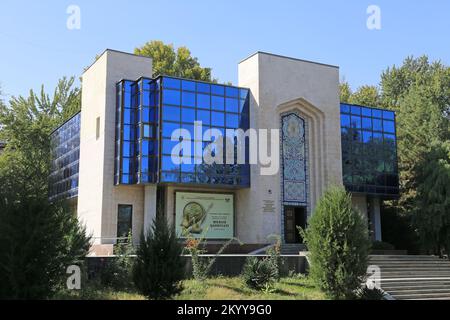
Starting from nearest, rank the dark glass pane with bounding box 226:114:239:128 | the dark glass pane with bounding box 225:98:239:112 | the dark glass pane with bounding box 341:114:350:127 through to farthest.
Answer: the dark glass pane with bounding box 226:114:239:128, the dark glass pane with bounding box 225:98:239:112, the dark glass pane with bounding box 341:114:350:127

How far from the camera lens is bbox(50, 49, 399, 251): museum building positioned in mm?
28297

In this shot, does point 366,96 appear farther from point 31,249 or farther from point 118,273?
point 31,249

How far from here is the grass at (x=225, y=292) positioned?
15977 millimetres

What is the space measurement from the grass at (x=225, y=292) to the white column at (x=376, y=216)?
15.8m

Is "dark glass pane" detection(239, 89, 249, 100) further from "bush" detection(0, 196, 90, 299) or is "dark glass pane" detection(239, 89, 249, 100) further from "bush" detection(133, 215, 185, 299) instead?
"bush" detection(0, 196, 90, 299)

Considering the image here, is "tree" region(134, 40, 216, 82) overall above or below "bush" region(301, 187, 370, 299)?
above

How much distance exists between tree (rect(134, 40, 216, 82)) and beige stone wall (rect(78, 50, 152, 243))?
52.6 feet

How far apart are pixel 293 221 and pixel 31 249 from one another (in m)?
20.4

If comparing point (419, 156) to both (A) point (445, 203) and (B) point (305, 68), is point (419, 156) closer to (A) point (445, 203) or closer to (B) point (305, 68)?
(A) point (445, 203)

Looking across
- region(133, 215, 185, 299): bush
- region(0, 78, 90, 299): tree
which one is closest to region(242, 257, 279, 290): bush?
region(133, 215, 185, 299): bush

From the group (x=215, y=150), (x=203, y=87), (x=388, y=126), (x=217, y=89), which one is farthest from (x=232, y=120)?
(x=388, y=126)

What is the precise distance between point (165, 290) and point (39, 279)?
335 cm

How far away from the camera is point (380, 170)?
1356 inches

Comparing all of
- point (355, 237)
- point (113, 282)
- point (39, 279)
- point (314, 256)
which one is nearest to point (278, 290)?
point (314, 256)
